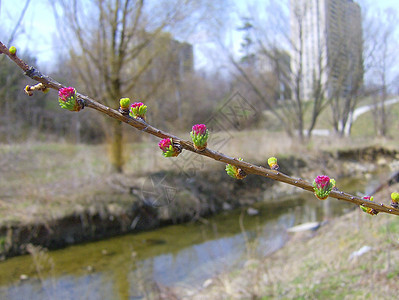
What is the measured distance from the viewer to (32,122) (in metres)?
11.1

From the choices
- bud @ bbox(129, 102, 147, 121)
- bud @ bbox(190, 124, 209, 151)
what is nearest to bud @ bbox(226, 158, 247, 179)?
bud @ bbox(190, 124, 209, 151)

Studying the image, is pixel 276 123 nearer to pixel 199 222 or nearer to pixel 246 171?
pixel 199 222

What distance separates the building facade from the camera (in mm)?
4011

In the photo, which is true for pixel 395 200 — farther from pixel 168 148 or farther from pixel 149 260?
pixel 149 260

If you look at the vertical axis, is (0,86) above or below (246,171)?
above

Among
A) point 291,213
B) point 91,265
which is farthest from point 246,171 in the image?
point 291,213

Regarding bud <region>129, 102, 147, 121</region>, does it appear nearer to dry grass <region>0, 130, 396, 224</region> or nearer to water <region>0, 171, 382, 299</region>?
dry grass <region>0, 130, 396, 224</region>

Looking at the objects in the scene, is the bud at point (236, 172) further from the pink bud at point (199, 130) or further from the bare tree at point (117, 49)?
the bare tree at point (117, 49)

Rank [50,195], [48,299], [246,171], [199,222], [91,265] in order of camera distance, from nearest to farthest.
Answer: [246,171], [48,299], [91,265], [50,195], [199,222]

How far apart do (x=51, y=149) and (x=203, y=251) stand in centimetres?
615

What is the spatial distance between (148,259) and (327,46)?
5.69 metres

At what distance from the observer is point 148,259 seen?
19.7 feet

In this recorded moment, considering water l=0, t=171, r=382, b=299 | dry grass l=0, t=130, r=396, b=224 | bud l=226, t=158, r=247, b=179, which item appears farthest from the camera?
dry grass l=0, t=130, r=396, b=224

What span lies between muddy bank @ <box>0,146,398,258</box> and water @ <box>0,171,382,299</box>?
0.26m
